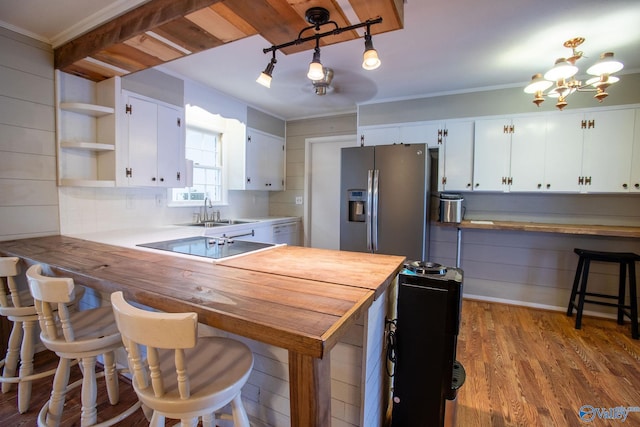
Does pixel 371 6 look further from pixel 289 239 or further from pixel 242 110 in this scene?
pixel 289 239

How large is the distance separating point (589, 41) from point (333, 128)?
2.82 m

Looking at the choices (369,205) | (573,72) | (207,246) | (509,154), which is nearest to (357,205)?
(369,205)

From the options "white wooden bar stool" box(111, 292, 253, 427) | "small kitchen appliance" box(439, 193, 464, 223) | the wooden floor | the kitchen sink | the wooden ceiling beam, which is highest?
the wooden ceiling beam

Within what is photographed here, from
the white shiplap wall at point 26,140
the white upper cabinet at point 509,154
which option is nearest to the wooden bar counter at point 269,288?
the white shiplap wall at point 26,140

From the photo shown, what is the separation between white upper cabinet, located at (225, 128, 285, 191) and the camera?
3.91 metres

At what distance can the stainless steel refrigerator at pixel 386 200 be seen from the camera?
3.11 metres

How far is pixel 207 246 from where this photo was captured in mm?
1994

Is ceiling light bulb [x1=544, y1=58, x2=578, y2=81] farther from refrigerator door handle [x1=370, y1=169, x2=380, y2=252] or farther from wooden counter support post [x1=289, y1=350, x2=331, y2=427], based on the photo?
wooden counter support post [x1=289, y1=350, x2=331, y2=427]

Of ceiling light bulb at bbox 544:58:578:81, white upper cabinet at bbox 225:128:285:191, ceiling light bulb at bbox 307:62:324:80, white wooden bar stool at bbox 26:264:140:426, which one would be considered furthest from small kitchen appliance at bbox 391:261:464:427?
white upper cabinet at bbox 225:128:285:191

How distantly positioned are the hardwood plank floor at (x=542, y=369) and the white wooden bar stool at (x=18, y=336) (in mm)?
2453

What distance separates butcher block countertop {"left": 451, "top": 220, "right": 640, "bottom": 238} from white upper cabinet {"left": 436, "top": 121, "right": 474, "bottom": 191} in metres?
0.45

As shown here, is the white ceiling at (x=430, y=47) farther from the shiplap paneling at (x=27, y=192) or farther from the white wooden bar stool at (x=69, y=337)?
the white wooden bar stool at (x=69, y=337)

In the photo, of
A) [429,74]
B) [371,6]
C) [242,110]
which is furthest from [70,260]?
[429,74]

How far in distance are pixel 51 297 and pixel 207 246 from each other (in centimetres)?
90
